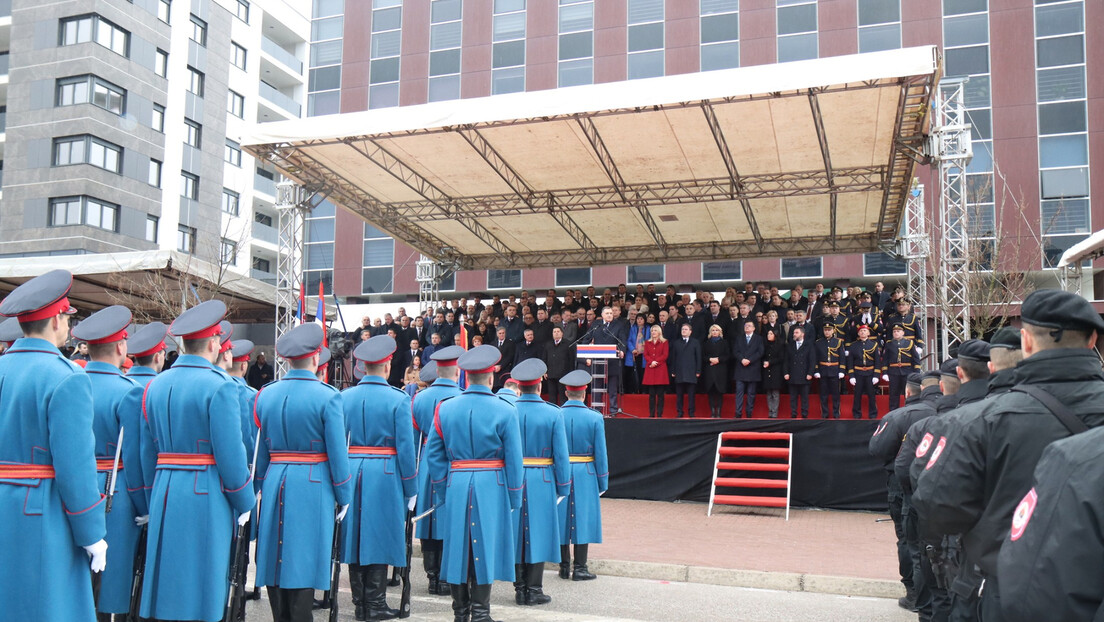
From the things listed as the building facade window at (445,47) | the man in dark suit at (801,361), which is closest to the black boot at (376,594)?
the man in dark suit at (801,361)

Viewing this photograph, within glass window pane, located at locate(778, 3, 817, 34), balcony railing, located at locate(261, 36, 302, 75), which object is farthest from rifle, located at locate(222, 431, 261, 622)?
balcony railing, located at locate(261, 36, 302, 75)

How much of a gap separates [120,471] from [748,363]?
11278mm

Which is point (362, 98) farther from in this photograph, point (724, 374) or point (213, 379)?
point (213, 379)

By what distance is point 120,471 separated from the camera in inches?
219

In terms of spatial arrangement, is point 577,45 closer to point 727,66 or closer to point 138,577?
point 727,66

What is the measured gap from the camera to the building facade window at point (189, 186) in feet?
131

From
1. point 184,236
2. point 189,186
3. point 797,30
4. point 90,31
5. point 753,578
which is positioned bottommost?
point 753,578

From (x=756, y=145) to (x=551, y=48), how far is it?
20.1 meters

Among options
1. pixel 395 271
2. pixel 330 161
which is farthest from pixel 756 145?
pixel 395 271

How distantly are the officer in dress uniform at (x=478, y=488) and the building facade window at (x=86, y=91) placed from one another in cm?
3460

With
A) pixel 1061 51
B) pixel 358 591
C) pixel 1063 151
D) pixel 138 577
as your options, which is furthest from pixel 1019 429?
pixel 1061 51

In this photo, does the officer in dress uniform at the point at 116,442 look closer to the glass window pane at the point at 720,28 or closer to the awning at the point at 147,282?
the awning at the point at 147,282

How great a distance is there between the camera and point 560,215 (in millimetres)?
18578

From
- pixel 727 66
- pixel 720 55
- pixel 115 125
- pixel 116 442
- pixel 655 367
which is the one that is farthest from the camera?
pixel 115 125
